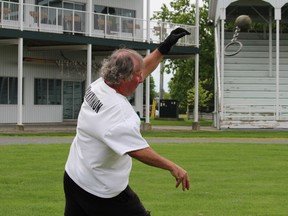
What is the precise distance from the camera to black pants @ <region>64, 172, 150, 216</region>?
200 inches

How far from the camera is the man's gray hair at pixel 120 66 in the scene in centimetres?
488

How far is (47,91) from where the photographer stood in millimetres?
36594

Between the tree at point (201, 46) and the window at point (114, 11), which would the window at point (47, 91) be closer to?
the window at point (114, 11)

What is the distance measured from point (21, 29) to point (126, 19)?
669 cm

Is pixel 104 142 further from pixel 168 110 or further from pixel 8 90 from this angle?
pixel 168 110

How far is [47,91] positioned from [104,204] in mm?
31894

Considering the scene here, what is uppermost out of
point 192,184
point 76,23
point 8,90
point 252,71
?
point 76,23

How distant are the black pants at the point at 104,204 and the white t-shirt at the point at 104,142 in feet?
0.15

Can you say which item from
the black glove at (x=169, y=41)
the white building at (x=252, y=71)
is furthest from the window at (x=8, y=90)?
the black glove at (x=169, y=41)

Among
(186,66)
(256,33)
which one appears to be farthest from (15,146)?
(186,66)

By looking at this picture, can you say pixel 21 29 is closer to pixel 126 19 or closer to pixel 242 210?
pixel 126 19

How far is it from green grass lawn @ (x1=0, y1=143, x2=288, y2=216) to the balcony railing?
1295 cm

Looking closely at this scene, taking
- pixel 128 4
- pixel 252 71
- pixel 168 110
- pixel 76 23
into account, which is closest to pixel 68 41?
pixel 76 23

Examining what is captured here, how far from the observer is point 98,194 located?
505cm
